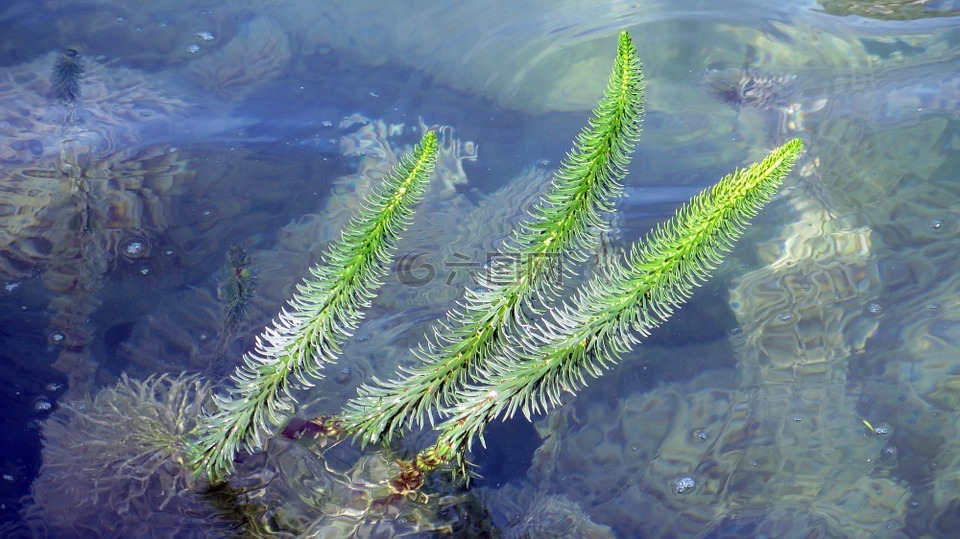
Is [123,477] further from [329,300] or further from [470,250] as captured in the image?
[470,250]

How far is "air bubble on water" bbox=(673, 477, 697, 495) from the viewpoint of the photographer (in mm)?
3191

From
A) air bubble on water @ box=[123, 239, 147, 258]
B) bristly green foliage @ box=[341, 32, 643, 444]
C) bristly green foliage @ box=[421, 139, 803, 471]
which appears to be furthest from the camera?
air bubble on water @ box=[123, 239, 147, 258]

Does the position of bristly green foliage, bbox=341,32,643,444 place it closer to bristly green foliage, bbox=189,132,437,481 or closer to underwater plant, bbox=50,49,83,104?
bristly green foliage, bbox=189,132,437,481

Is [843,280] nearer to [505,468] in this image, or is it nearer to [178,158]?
[505,468]

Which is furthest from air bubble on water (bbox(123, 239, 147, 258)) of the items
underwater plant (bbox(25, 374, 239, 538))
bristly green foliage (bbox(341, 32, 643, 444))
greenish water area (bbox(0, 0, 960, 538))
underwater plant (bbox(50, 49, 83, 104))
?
bristly green foliage (bbox(341, 32, 643, 444))

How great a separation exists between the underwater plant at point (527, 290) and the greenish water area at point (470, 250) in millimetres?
551

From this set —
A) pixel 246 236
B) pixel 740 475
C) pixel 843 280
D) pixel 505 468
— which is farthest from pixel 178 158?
pixel 843 280

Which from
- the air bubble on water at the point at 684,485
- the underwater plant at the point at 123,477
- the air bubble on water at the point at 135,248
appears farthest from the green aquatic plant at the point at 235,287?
the air bubble on water at the point at 684,485

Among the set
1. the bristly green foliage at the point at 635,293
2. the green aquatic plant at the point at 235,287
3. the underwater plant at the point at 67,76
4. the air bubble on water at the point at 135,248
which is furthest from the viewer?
the underwater plant at the point at 67,76

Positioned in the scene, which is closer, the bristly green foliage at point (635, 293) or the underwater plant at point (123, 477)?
the bristly green foliage at point (635, 293)

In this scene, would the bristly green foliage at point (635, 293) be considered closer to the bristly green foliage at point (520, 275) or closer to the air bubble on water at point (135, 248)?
the bristly green foliage at point (520, 275)

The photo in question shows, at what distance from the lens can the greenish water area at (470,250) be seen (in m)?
3.05

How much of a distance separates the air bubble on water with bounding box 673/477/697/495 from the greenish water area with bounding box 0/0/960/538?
0.09ft

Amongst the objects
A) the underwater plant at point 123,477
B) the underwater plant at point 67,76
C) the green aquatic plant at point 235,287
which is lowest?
the underwater plant at point 123,477
